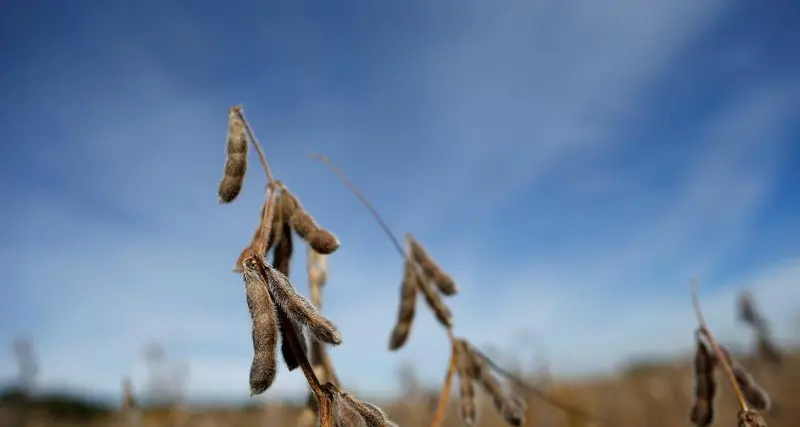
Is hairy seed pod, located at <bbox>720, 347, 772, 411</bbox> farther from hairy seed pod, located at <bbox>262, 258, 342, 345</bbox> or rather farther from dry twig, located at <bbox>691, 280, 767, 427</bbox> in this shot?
hairy seed pod, located at <bbox>262, 258, 342, 345</bbox>

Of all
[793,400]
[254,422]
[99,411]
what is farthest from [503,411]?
[99,411]

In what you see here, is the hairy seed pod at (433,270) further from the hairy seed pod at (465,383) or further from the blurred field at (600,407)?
the blurred field at (600,407)

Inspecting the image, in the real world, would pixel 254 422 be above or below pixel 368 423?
above

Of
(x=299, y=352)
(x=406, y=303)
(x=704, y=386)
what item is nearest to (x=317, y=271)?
(x=406, y=303)

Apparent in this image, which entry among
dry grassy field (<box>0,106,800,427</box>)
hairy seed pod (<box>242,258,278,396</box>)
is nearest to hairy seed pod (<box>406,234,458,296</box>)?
dry grassy field (<box>0,106,800,427</box>)

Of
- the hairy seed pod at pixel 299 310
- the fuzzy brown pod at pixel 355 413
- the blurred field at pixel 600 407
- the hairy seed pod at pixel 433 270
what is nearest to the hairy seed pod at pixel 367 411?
the fuzzy brown pod at pixel 355 413

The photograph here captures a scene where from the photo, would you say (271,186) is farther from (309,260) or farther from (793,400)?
(793,400)
